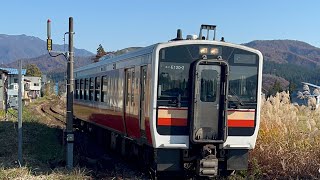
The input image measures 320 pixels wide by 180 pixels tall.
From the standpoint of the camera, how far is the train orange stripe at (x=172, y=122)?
8.61m

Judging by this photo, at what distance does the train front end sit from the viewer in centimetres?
866

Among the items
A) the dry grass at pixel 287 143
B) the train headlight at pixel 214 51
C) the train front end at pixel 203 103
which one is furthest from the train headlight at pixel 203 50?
the dry grass at pixel 287 143

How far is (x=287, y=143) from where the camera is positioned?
941 centimetres

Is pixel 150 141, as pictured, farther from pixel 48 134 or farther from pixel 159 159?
pixel 48 134

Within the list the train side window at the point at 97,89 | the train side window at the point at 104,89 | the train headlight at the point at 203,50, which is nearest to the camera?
the train headlight at the point at 203,50

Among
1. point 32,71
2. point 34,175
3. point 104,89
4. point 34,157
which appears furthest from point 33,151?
point 32,71

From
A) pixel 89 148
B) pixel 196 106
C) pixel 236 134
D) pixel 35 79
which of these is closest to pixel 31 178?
pixel 196 106

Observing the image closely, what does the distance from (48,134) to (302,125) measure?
35.1 ft

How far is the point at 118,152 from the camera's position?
13.6m

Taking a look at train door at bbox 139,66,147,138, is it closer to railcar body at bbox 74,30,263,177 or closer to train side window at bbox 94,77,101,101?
railcar body at bbox 74,30,263,177

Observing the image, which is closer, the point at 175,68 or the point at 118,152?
the point at 175,68

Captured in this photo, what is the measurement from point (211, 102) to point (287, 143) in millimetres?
1969

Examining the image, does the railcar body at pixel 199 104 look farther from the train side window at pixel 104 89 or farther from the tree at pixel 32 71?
the tree at pixel 32 71

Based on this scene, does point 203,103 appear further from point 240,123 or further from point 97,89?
point 97,89
